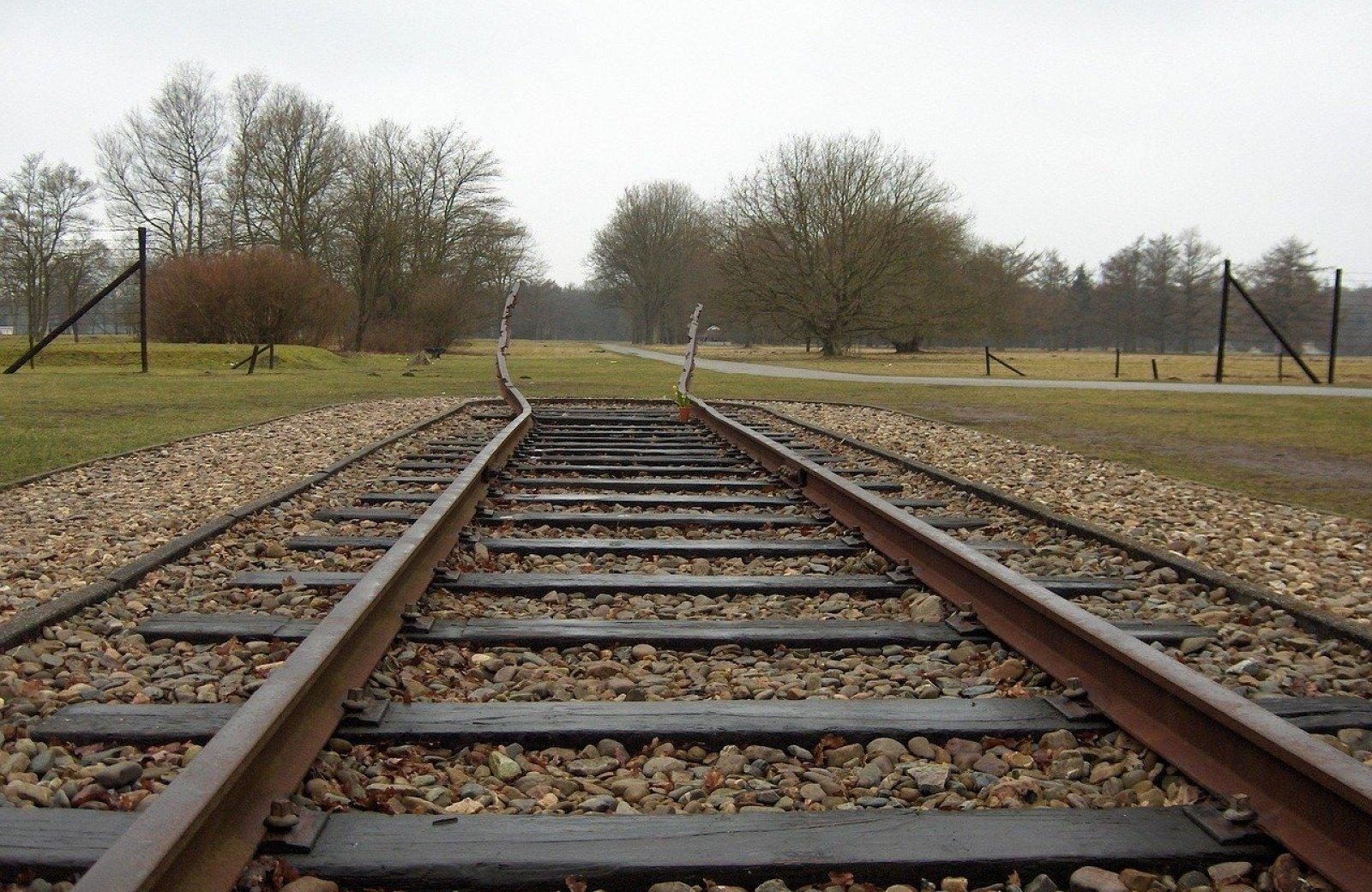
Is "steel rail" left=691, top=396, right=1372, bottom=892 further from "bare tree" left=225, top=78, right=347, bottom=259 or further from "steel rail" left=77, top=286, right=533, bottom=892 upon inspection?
"bare tree" left=225, top=78, right=347, bottom=259

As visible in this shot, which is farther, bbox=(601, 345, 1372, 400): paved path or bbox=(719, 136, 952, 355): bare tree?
bbox=(719, 136, 952, 355): bare tree

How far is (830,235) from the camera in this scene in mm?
39344

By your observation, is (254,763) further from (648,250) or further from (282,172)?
(648,250)

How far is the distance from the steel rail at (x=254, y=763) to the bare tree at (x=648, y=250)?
216 feet

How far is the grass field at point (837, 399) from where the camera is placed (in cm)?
798

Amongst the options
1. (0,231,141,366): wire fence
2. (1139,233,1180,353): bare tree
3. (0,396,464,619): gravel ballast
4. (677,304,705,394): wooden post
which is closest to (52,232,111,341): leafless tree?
(0,231,141,366): wire fence

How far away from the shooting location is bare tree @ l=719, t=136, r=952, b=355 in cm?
3912

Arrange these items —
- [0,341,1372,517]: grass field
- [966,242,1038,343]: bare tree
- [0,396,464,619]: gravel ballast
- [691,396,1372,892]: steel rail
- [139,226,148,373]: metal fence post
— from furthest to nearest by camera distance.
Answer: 1. [966,242,1038,343]: bare tree
2. [139,226,148,373]: metal fence post
3. [0,341,1372,517]: grass field
4. [0,396,464,619]: gravel ballast
5. [691,396,1372,892]: steel rail

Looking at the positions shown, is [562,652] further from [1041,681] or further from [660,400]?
[660,400]

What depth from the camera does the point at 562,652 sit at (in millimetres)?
3086

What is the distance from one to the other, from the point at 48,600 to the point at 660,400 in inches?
405

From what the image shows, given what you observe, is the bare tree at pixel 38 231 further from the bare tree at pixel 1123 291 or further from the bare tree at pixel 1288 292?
the bare tree at pixel 1123 291

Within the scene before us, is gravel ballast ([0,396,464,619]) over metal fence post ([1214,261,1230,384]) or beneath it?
beneath

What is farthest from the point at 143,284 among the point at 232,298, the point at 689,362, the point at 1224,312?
the point at 1224,312
